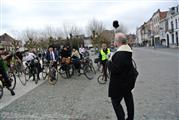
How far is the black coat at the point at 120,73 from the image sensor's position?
3686mm

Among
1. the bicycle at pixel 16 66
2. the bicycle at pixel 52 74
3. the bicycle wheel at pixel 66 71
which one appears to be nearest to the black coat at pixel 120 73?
the bicycle at pixel 52 74

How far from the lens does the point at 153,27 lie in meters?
82.6

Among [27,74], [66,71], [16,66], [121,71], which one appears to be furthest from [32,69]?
[121,71]

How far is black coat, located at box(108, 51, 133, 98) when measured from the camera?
3686 millimetres

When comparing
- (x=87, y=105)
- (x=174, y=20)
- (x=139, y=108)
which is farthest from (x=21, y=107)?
(x=174, y=20)

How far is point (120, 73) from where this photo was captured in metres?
3.78

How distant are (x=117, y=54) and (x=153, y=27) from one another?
82847mm

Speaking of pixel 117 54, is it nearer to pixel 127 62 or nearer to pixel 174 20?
pixel 127 62

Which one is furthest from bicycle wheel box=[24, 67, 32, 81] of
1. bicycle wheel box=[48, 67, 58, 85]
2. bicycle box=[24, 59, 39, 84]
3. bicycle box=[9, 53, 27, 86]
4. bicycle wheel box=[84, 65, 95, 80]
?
bicycle wheel box=[84, 65, 95, 80]

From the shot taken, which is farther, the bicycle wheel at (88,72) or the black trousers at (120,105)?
the bicycle wheel at (88,72)

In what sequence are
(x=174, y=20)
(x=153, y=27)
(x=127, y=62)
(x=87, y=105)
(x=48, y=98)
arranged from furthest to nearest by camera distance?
1. (x=153, y=27)
2. (x=174, y=20)
3. (x=48, y=98)
4. (x=87, y=105)
5. (x=127, y=62)

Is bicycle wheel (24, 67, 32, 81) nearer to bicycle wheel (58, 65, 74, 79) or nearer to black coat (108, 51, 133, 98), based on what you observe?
bicycle wheel (58, 65, 74, 79)

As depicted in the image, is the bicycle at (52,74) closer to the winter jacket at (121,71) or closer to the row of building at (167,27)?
the winter jacket at (121,71)

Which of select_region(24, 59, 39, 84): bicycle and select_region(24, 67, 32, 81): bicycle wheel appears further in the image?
select_region(24, 67, 32, 81): bicycle wheel
